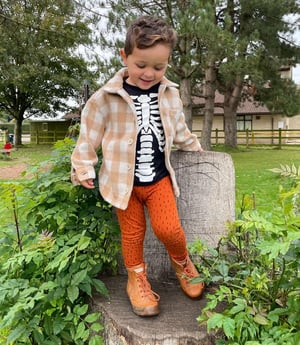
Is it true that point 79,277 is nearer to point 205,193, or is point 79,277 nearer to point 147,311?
point 147,311

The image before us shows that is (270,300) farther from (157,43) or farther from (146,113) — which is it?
(157,43)

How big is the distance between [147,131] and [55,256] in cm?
62

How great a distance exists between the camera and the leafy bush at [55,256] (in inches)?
60.7

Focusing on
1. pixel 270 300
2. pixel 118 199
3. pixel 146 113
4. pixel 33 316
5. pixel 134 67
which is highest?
pixel 134 67

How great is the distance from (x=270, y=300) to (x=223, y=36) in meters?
8.25

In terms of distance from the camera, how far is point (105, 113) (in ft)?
5.44

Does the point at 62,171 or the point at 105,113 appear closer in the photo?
the point at 105,113

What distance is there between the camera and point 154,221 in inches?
63.7

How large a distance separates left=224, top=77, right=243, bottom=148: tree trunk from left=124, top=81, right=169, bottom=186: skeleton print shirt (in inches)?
540

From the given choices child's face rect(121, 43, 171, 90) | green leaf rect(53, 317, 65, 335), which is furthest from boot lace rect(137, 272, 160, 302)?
child's face rect(121, 43, 171, 90)

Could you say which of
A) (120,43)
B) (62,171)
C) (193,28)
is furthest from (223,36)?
(62,171)

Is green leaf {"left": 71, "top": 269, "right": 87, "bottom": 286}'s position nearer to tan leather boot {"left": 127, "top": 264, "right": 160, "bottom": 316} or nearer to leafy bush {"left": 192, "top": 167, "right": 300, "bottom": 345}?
tan leather boot {"left": 127, "top": 264, "right": 160, "bottom": 316}

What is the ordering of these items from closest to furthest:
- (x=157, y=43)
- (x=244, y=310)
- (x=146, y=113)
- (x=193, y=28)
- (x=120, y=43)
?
(x=244, y=310)
(x=157, y=43)
(x=146, y=113)
(x=193, y=28)
(x=120, y=43)

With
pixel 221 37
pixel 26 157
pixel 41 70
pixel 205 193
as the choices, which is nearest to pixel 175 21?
pixel 221 37
